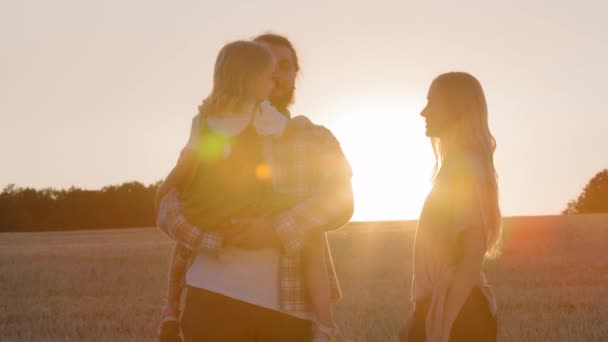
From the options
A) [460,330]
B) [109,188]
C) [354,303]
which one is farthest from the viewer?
[109,188]

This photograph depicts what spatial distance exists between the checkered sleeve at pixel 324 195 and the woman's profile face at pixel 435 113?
0.81 m

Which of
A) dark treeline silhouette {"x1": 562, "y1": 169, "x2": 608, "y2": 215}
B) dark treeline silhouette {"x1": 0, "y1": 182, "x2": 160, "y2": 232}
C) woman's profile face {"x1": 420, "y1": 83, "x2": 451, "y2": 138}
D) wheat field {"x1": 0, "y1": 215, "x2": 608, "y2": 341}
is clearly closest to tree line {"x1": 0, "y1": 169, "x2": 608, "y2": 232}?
dark treeline silhouette {"x1": 0, "y1": 182, "x2": 160, "y2": 232}

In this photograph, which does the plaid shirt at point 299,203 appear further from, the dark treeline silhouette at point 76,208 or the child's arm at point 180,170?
the dark treeline silhouette at point 76,208

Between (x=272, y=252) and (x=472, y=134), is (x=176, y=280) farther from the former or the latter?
(x=472, y=134)

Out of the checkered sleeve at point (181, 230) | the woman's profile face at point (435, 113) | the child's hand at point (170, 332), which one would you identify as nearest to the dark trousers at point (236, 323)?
the checkered sleeve at point (181, 230)

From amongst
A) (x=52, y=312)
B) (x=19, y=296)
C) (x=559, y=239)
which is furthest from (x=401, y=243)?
→ (x=52, y=312)

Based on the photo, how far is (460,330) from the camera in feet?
11.7

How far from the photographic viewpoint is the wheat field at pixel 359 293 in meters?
8.75

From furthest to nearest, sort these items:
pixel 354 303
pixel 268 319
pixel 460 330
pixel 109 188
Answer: pixel 109 188 < pixel 354 303 < pixel 460 330 < pixel 268 319

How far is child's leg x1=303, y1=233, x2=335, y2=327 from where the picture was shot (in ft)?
9.94

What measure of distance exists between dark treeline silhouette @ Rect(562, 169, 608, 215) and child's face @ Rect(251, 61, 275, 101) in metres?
71.9

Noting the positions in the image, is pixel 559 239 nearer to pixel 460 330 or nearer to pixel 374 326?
pixel 374 326

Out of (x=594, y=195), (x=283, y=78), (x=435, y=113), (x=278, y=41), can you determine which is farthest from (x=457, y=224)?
(x=594, y=195)

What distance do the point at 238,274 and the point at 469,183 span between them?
1.09 meters
